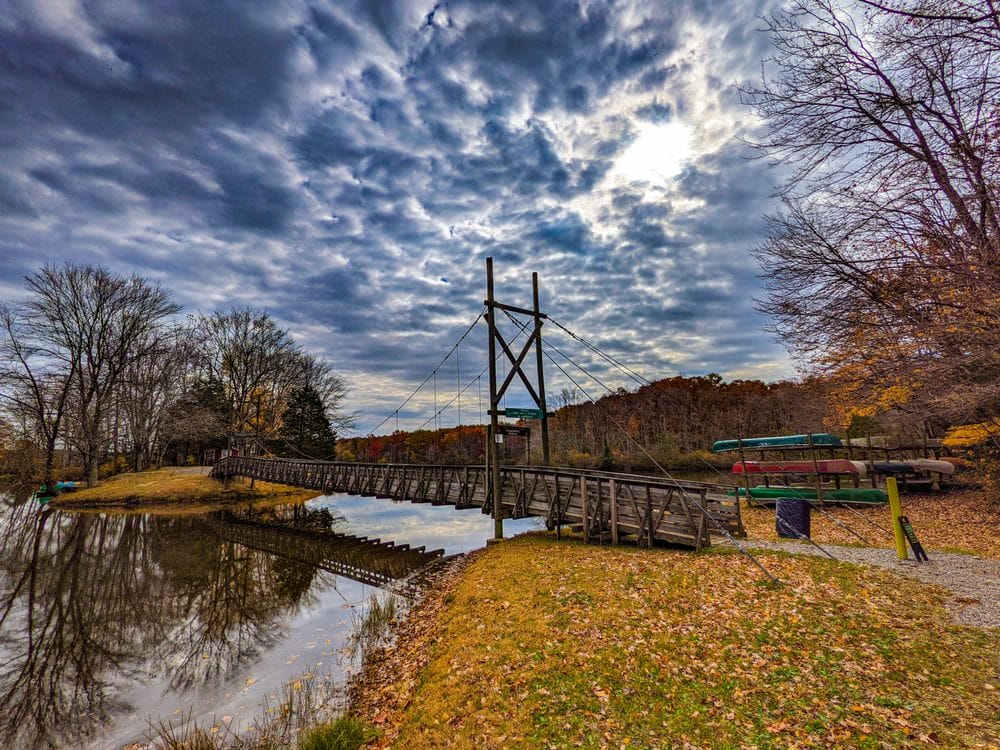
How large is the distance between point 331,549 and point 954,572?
64.9 feet

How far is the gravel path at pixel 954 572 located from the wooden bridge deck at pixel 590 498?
1.55m

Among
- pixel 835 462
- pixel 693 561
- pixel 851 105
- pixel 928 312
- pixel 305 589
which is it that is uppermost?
pixel 851 105

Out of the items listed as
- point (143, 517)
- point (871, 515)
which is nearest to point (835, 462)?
point (871, 515)

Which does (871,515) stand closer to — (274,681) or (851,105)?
(851,105)

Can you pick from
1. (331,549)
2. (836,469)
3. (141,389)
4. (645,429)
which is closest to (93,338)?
(141,389)

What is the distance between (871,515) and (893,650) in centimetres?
1498

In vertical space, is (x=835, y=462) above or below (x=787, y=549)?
above

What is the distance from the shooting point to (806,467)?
19859 mm

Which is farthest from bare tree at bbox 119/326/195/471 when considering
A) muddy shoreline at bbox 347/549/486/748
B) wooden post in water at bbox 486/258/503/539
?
muddy shoreline at bbox 347/549/486/748

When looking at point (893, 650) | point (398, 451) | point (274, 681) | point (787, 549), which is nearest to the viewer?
point (893, 650)

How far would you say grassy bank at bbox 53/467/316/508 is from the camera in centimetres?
2919

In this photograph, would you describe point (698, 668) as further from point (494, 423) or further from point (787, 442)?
point (787, 442)

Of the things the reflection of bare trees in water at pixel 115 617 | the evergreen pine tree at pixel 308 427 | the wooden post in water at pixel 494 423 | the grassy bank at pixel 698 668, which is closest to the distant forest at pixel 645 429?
the evergreen pine tree at pixel 308 427

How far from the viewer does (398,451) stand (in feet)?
293
